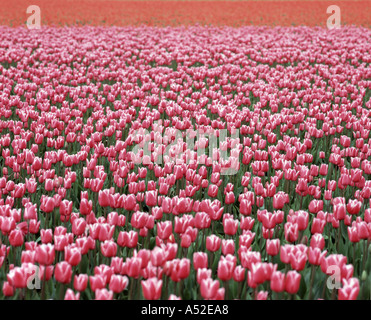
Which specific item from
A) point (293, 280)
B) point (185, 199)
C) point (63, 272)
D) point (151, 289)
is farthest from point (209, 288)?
point (185, 199)

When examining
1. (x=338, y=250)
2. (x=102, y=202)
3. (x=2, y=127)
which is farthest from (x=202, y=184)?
(x=2, y=127)

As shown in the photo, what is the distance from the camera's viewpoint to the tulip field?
2.55 m

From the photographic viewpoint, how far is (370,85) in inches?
364

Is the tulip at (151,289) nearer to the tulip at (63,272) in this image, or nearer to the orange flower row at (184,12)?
the tulip at (63,272)

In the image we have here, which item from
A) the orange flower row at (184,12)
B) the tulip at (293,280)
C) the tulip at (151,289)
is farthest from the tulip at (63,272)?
the orange flower row at (184,12)

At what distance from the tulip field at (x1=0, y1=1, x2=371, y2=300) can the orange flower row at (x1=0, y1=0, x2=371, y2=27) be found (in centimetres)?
1432

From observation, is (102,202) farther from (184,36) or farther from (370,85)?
(184,36)

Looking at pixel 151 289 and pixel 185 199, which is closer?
pixel 151 289

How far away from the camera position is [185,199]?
3445 mm

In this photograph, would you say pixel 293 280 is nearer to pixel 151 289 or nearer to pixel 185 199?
pixel 151 289

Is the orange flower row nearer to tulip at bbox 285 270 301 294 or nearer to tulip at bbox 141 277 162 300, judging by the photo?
tulip at bbox 285 270 301 294

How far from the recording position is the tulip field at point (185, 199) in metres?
2.55

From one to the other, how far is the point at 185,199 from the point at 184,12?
2556 cm

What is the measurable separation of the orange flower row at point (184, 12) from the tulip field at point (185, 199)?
47.0ft
